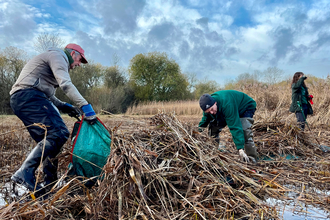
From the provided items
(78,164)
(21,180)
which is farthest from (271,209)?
(21,180)

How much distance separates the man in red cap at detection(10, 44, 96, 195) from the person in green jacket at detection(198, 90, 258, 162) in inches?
60.3

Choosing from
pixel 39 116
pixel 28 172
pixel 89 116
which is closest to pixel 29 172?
pixel 28 172

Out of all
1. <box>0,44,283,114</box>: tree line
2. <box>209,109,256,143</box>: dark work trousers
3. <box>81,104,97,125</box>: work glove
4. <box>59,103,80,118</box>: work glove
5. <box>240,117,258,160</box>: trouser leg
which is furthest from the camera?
<box>0,44,283,114</box>: tree line

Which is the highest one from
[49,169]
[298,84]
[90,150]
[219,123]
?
[298,84]

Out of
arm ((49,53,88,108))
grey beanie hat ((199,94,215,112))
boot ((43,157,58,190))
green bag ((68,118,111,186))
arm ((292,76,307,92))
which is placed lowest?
boot ((43,157,58,190))

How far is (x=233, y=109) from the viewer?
3.12 metres

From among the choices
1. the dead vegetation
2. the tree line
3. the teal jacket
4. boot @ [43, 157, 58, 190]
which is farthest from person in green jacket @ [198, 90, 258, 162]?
the tree line

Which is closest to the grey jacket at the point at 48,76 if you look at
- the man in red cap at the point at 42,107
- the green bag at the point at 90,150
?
the man in red cap at the point at 42,107

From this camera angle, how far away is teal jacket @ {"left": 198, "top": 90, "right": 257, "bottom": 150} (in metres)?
3.04

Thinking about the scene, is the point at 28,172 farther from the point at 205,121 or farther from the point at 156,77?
the point at 156,77

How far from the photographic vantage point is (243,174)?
8.01 ft

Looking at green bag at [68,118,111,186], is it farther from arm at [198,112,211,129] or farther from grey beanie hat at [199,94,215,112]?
arm at [198,112,211,129]

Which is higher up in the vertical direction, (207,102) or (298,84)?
(298,84)

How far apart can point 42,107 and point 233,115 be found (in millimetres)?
2296
